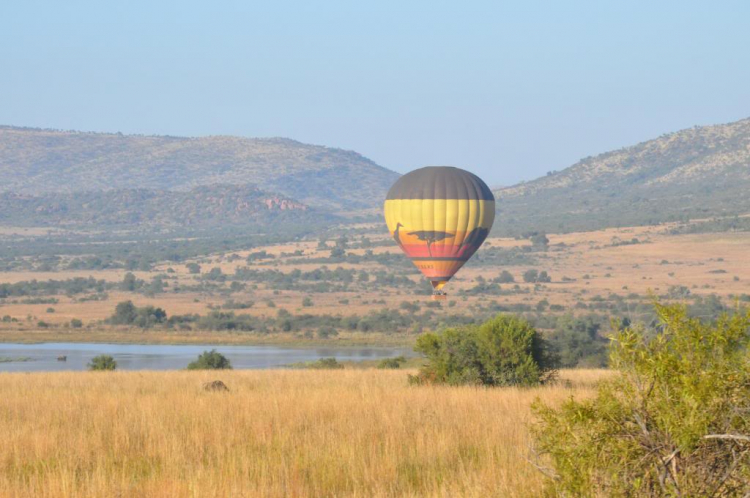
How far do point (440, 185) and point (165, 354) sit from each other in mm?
22777

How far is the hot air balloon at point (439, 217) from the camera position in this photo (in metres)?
47.9

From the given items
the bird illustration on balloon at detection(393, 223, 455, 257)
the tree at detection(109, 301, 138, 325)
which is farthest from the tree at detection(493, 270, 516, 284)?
the bird illustration on balloon at detection(393, 223, 455, 257)

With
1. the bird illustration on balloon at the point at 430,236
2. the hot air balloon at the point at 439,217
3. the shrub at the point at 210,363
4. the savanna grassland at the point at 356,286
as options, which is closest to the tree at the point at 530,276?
the savanna grassland at the point at 356,286

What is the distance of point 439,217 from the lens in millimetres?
47750

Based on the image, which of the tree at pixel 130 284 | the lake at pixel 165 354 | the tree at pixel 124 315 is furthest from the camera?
the tree at pixel 130 284

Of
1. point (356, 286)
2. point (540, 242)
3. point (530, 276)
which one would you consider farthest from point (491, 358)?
point (540, 242)

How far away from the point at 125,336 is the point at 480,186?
1446 inches

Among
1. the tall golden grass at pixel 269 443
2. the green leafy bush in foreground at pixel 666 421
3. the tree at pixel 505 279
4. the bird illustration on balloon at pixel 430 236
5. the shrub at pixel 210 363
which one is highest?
the bird illustration on balloon at pixel 430 236

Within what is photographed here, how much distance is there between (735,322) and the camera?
700cm

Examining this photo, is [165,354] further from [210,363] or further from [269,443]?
[269,443]

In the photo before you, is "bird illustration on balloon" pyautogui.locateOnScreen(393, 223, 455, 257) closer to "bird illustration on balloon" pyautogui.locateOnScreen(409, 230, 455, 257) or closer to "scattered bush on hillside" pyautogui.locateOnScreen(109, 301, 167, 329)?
"bird illustration on balloon" pyautogui.locateOnScreen(409, 230, 455, 257)

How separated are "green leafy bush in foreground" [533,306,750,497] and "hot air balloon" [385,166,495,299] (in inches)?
1600

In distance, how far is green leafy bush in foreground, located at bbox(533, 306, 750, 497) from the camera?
6543 millimetres

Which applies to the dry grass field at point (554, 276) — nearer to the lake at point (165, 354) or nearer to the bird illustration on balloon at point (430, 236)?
the lake at point (165, 354)
